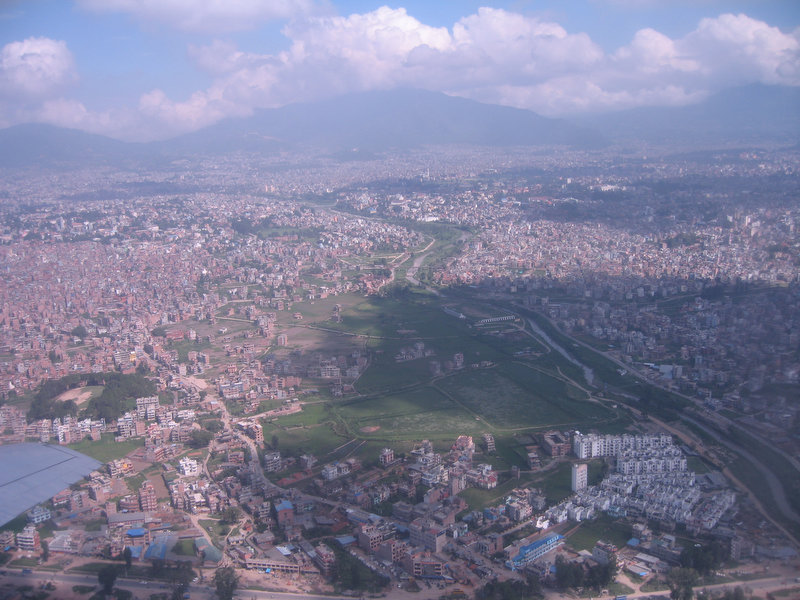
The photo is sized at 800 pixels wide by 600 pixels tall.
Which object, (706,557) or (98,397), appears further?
(98,397)

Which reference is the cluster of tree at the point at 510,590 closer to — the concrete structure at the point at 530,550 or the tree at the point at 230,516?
the concrete structure at the point at 530,550

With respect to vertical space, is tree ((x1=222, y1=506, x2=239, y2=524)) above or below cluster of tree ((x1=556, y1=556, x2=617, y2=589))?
above

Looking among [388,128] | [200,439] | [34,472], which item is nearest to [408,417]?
[200,439]

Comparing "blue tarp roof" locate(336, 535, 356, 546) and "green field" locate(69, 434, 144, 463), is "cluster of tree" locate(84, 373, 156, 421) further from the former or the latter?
"blue tarp roof" locate(336, 535, 356, 546)

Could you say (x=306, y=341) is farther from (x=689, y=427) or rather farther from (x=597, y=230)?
(x=597, y=230)

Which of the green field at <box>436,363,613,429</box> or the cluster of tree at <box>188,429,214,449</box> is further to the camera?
the green field at <box>436,363,613,429</box>

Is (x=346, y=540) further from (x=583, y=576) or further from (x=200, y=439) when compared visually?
(x=200, y=439)

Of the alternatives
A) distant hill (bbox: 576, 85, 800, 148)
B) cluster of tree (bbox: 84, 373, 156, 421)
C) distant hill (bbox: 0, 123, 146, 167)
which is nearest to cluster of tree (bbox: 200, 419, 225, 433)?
cluster of tree (bbox: 84, 373, 156, 421)

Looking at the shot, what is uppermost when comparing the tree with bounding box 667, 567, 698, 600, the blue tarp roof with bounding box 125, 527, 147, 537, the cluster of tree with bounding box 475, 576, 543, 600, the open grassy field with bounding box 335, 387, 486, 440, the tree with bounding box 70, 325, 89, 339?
the tree with bounding box 70, 325, 89, 339
